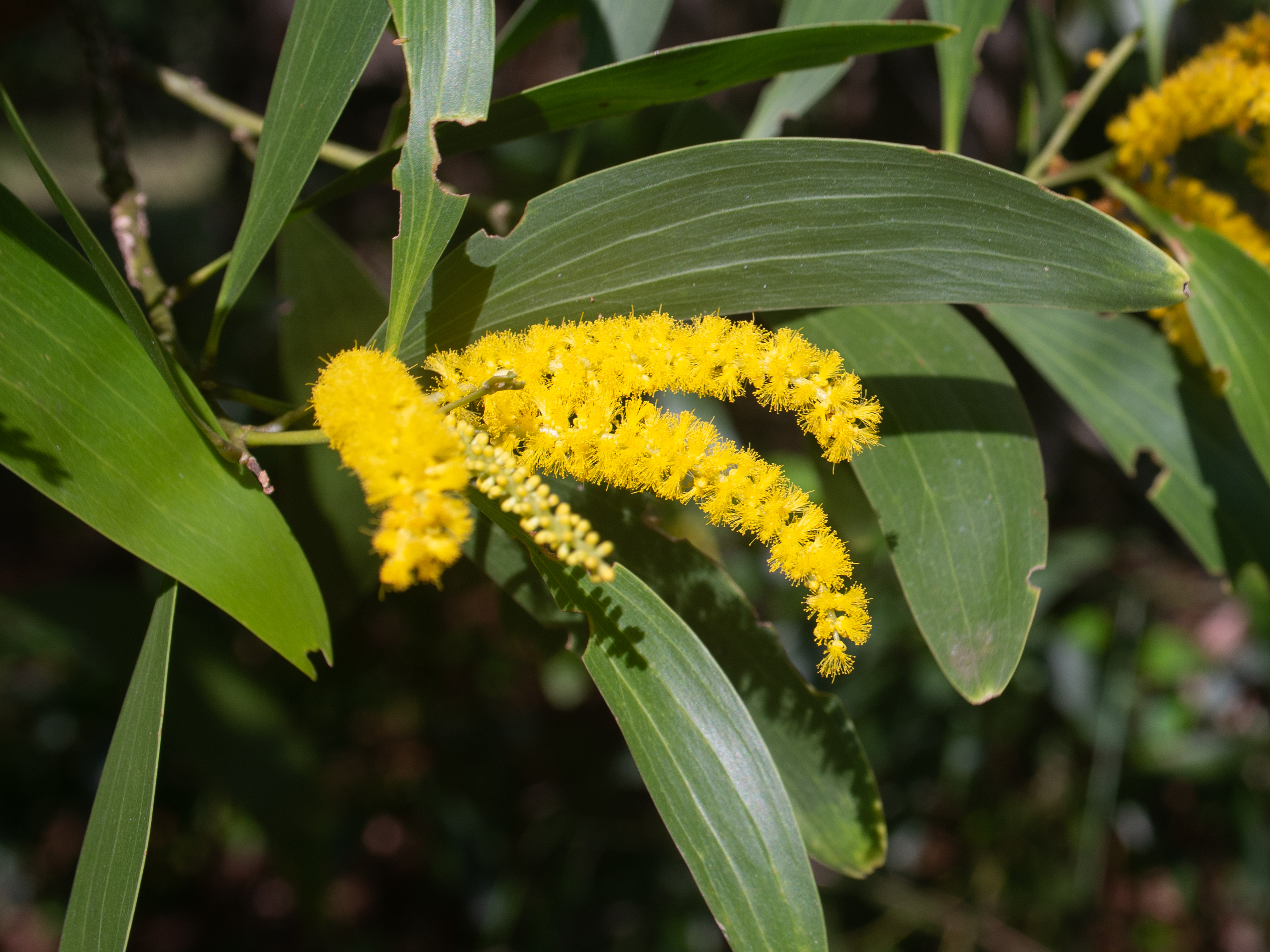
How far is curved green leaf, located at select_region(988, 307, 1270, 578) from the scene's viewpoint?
1264mm

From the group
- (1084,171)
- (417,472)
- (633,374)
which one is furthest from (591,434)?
(1084,171)

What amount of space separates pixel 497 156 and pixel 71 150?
11.6 feet

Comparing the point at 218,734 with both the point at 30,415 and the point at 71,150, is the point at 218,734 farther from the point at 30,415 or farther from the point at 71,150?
the point at 71,150

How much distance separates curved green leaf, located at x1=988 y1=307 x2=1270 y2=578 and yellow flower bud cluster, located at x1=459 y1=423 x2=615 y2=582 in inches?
36.3

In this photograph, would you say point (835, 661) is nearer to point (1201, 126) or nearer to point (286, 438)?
point (286, 438)

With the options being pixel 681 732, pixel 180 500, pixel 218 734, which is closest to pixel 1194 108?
pixel 681 732

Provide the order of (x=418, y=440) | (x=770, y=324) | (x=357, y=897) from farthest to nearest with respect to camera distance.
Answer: (x=357, y=897) → (x=770, y=324) → (x=418, y=440)

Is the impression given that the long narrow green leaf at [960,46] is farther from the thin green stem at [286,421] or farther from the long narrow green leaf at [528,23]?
the thin green stem at [286,421]

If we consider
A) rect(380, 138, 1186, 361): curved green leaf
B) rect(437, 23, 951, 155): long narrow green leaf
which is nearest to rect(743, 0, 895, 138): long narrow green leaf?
rect(437, 23, 951, 155): long narrow green leaf

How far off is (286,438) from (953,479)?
34.1 inches

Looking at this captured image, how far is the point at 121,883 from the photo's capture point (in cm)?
81

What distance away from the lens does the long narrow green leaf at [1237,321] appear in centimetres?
108

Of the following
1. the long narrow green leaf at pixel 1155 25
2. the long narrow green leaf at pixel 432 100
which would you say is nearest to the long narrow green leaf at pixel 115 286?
the long narrow green leaf at pixel 432 100

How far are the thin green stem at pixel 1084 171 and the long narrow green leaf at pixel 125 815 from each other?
1432mm
